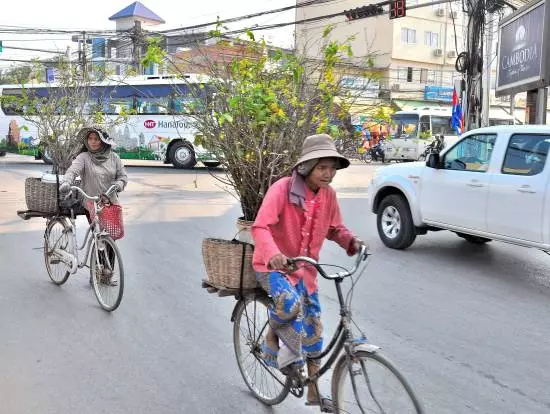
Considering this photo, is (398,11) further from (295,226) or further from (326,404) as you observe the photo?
(326,404)

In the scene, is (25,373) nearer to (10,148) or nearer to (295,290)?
(295,290)

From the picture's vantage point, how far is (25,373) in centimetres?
399

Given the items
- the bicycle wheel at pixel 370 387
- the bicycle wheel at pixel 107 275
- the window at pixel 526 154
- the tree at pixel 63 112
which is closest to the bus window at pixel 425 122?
the tree at pixel 63 112

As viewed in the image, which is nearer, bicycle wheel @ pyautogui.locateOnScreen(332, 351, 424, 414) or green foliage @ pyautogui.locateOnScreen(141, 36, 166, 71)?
bicycle wheel @ pyautogui.locateOnScreen(332, 351, 424, 414)

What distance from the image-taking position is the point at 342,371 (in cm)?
282

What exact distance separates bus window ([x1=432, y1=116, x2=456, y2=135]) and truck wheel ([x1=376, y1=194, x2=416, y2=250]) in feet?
72.7

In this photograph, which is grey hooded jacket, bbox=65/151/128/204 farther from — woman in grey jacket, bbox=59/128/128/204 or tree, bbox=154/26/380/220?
tree, bbox=154/26/380/220

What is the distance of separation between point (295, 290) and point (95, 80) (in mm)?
11025

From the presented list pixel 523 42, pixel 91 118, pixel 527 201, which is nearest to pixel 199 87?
pixel 527 201

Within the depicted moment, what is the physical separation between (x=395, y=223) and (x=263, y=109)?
5141 millimetres

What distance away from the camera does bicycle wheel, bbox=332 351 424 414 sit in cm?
252

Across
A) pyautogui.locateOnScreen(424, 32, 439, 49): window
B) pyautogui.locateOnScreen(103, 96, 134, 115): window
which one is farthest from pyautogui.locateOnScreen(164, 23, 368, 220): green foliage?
pyautogui.locateOnScreen(424, 32, 439, 49): window

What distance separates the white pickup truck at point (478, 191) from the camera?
6.41 meters

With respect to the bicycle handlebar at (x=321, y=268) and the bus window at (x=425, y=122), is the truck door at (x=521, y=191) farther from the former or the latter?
the bus window at (x=425, y=122)
